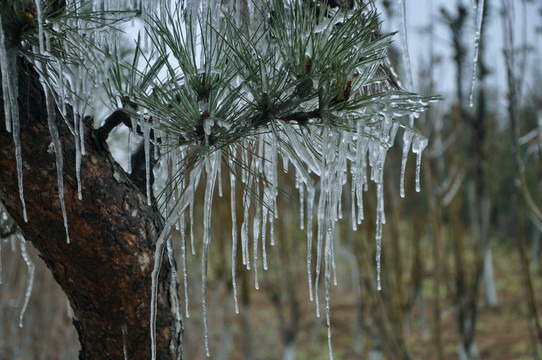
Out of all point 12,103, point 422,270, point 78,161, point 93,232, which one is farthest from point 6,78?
point 422,270

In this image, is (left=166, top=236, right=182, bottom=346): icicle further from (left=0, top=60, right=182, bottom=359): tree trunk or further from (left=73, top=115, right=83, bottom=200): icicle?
(left=73, top=115, right=83, bottom=200): icicle

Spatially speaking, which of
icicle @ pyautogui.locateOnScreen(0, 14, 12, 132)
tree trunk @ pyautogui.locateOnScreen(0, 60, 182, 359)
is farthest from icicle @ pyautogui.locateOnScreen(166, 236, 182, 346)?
icicle @ pyautogui.locateOnScreen(0, 14, 12, 132)

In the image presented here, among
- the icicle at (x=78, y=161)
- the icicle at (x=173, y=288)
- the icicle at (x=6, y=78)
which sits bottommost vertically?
the icicle at (x=173, y=288)

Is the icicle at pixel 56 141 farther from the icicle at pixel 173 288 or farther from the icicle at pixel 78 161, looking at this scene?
the icicle at pixel 173 288

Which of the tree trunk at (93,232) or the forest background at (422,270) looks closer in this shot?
the tree trunk at (93,232)

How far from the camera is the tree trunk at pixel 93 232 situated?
1.00 metres

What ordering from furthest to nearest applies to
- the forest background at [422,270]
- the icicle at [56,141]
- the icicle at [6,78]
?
the forest background at [422,270], the icicle at [56,141], the icicle at [6,78]

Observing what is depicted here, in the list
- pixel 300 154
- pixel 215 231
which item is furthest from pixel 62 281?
pixel 215 231

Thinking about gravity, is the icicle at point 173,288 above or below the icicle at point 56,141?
below

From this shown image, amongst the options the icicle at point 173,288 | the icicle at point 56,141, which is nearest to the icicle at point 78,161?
the icicle at point 56,141

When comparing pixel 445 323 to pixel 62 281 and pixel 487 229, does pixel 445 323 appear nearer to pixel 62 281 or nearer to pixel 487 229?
pixel 487 229

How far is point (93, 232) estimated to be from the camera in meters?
1.04

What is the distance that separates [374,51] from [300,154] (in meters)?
0.23

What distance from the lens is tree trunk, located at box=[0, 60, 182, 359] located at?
3.27 feet
